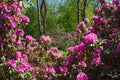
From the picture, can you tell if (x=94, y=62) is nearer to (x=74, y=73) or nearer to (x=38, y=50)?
(x=74, y=73)

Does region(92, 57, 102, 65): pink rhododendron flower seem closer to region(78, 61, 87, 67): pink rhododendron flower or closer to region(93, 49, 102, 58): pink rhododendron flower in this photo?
region(93, 49, 102, 58): pink rhododendron flower

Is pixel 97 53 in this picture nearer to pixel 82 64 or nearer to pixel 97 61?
pixel 97 61

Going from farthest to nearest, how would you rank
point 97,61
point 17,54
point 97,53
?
point 17,54, point 97,53, point 97,61

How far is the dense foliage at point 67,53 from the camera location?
5808 mm

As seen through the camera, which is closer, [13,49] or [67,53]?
[13,49]

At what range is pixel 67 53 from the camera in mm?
7570

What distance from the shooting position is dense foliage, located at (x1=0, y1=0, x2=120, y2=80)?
5808 mm

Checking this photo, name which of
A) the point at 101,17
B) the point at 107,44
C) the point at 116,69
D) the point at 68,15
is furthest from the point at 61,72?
the point at 68,15

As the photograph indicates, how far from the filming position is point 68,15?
4872cm

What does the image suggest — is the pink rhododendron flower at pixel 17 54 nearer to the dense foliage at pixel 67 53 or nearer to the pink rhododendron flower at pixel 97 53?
the dense foliage at pixel 67 53

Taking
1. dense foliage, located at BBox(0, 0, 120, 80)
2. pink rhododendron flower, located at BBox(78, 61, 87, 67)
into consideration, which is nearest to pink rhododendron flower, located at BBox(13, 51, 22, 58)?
dense foliage, located at BBox(0, 0, 120, 80)

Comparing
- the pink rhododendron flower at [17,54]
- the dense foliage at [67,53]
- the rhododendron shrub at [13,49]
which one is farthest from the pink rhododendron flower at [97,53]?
the pink rhododendron flower at [17,54]

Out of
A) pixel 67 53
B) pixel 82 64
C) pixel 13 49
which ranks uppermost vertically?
pixel 13 49

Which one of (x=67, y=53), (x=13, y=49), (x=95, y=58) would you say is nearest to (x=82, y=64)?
(x=95, y=58)
